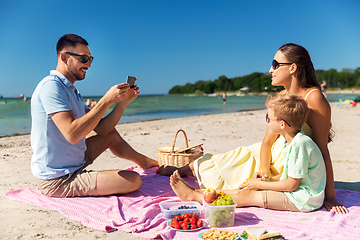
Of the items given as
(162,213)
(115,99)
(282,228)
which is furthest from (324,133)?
(115,99)

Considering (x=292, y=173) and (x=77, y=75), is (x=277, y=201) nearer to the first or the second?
(x=292, y=173)

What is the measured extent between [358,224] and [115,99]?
2824 mm

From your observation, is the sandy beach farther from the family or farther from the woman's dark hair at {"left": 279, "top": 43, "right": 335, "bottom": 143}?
the woman's dark hair at {"left": 279, "top": 43, "right": 335, "bottom": 143}

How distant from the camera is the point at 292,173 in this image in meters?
2.88

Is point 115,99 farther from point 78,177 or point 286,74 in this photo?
point 286,74

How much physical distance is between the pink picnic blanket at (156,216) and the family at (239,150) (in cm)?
12

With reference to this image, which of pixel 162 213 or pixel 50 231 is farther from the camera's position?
pixel 162 213

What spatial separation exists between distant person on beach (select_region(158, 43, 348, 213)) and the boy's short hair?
26 cm

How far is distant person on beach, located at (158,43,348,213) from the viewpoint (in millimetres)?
3115

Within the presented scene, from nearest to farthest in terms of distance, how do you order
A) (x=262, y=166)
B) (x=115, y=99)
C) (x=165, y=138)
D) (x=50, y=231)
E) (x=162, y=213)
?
(x=50, y=231) < (x=162, y=213) < (x=115, y=99) < (x=262, y=166) < (x=165, y=138)

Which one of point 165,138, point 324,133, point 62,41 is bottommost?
point 165,138

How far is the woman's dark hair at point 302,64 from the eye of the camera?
10.7ft

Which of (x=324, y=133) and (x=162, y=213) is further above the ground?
(x=324, y=133)

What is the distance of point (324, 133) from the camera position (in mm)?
3113
